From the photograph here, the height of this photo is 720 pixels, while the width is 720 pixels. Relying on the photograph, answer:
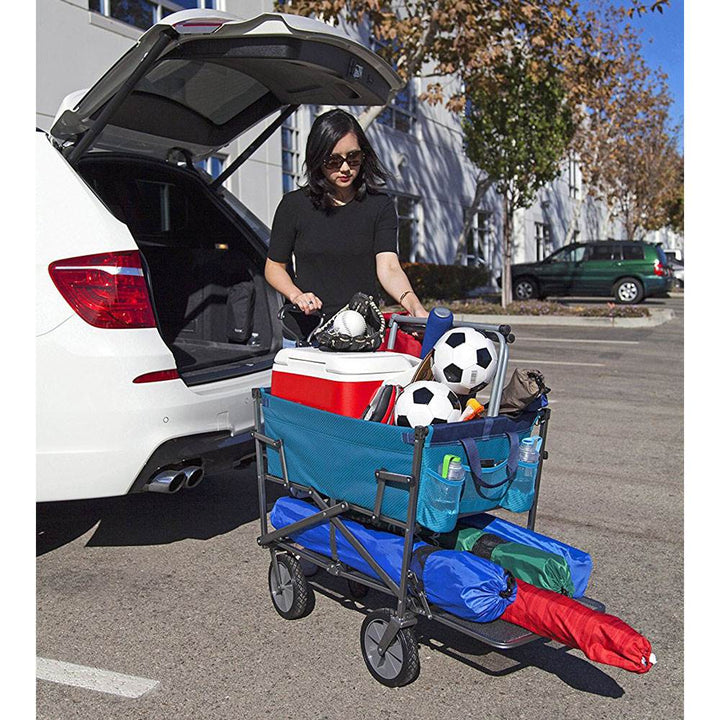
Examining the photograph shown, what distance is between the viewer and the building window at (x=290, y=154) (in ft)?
55.0

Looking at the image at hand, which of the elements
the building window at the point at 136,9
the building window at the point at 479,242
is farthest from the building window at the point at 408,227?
the building window at the point at 136,9

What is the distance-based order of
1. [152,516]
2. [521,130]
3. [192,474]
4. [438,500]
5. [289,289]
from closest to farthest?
[438,500] → [192,474] → [289,289] → [152,516] → [521,130]

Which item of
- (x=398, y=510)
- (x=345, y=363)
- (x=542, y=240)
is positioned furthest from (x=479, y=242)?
(x=398, y=510)

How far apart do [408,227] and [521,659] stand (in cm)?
2130

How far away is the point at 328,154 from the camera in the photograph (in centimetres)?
376

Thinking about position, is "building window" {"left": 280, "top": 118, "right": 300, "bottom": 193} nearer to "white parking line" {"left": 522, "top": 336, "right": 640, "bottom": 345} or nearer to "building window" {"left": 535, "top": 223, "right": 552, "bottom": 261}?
"white parking line" {"left": 522, "top": 336, "right": 640, "bottom": 345}

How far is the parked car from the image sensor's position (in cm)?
350

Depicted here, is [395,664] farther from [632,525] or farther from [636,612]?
[632,525]

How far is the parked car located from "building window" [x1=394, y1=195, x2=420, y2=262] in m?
18.9

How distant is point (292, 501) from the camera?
357cm

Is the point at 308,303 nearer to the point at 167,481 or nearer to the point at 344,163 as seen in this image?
the point at 344,163

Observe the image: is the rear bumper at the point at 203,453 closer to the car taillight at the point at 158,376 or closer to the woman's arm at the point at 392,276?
the car taillight at the point at 158,376
